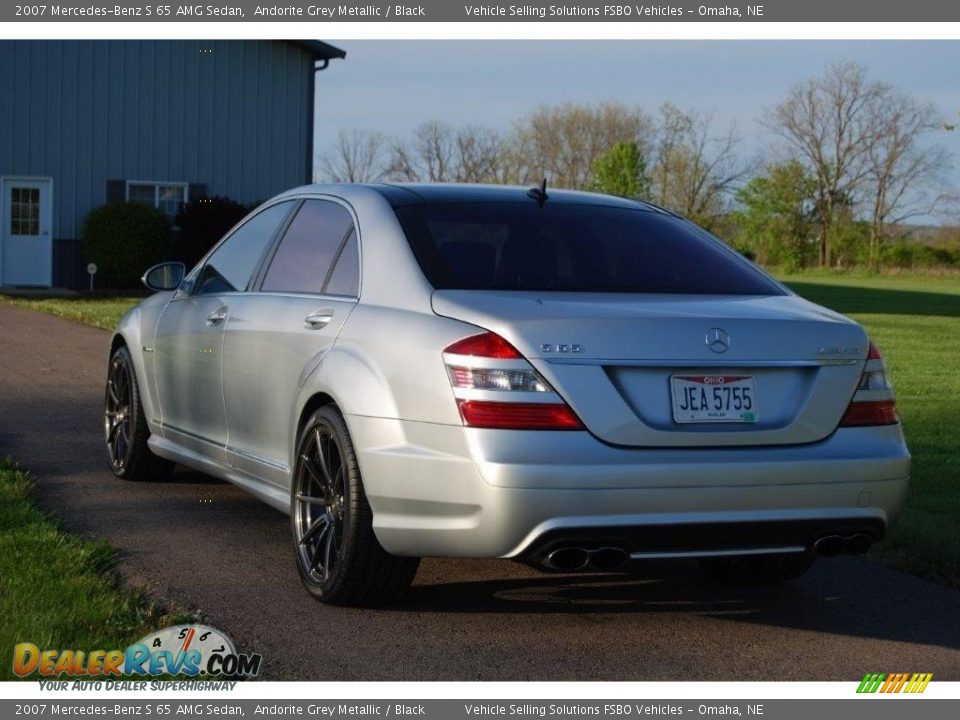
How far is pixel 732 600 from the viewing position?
612cm

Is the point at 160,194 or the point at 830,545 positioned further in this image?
the point at 160,194

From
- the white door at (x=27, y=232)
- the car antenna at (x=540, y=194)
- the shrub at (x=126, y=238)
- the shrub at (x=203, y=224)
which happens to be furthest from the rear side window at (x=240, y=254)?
the white door at (x=27, y=232)

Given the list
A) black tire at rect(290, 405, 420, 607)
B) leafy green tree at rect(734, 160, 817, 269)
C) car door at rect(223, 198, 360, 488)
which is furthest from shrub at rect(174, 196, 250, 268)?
leafy green tree at rect(734, 160, 817, 269)

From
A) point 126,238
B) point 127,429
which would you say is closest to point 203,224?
point 126,238

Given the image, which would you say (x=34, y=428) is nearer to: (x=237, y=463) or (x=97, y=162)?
(x=237, y=463)

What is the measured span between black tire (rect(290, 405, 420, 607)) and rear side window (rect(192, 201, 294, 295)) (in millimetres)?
1437

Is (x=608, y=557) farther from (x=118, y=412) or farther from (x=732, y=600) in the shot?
(x=118, y=412)

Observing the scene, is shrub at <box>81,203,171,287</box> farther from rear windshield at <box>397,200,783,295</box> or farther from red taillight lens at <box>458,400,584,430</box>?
red taillight lens at <box>458,400,584,430</box>

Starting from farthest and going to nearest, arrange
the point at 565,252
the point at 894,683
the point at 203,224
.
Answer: the point at 203,224 < the point at 565,252 < the point at 894,683

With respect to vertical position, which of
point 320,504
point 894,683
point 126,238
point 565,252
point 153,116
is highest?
point 153,116

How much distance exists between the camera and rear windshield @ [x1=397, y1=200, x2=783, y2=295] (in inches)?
223

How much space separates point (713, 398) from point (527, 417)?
66 cm
